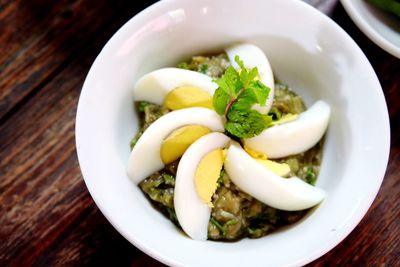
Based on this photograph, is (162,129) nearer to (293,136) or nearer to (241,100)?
(241,100)

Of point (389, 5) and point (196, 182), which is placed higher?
point (196, 182)

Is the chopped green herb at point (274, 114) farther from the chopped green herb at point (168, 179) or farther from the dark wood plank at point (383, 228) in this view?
the dark wood plank at point (383, 228)

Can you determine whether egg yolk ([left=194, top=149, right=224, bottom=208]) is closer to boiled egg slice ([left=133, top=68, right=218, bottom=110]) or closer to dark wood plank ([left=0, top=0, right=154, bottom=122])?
boiled egg slice ([left=133, top=68, right=218, bottom=110])

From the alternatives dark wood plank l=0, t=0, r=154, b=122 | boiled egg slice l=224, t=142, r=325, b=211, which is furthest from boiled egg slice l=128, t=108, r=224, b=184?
dark wood plank l=0, t=0, r=154, b=122

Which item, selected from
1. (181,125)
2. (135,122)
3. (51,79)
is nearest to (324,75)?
(181,125)

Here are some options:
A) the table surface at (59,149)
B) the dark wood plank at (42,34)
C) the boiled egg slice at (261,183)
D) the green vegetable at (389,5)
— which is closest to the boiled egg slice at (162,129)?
the boiled egg slice at (261,183)

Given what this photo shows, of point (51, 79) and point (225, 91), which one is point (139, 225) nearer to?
point (225, 91)

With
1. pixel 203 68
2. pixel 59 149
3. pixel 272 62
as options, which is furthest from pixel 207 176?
pixel 59 149
